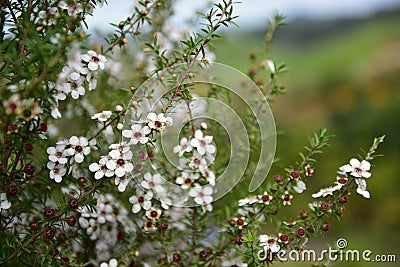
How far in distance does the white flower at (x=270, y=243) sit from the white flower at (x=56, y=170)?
0.55m

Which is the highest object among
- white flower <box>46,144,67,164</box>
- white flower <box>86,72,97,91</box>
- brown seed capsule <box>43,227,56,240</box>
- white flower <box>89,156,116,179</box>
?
white flower <box>86,72,97,91</box>

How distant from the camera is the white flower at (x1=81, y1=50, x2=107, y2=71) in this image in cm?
128

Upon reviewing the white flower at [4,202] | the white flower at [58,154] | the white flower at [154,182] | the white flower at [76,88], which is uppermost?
the white flower at [76,88]

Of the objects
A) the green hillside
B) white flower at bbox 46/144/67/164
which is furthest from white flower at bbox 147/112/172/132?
the green hillside

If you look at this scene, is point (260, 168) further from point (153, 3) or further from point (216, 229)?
point (153, 3)

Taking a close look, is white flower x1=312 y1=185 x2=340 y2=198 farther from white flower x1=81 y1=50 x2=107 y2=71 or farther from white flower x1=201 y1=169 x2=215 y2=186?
white flower x1=81 y1=50 x2=107 y2=71

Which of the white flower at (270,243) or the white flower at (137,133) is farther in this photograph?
the white flower at (270,243)

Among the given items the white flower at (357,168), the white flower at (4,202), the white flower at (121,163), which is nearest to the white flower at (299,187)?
the white flower at (357,168)

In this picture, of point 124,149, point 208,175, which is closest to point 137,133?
point 124,149

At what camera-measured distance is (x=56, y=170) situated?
1.28 metres

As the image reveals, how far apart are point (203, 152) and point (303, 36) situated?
890cm

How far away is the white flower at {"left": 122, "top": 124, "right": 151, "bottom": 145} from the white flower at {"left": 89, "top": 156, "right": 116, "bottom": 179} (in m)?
0.08

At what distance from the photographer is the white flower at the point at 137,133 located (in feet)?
3.91

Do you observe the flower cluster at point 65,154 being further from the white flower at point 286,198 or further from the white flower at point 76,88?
the white flower at point 286,198
